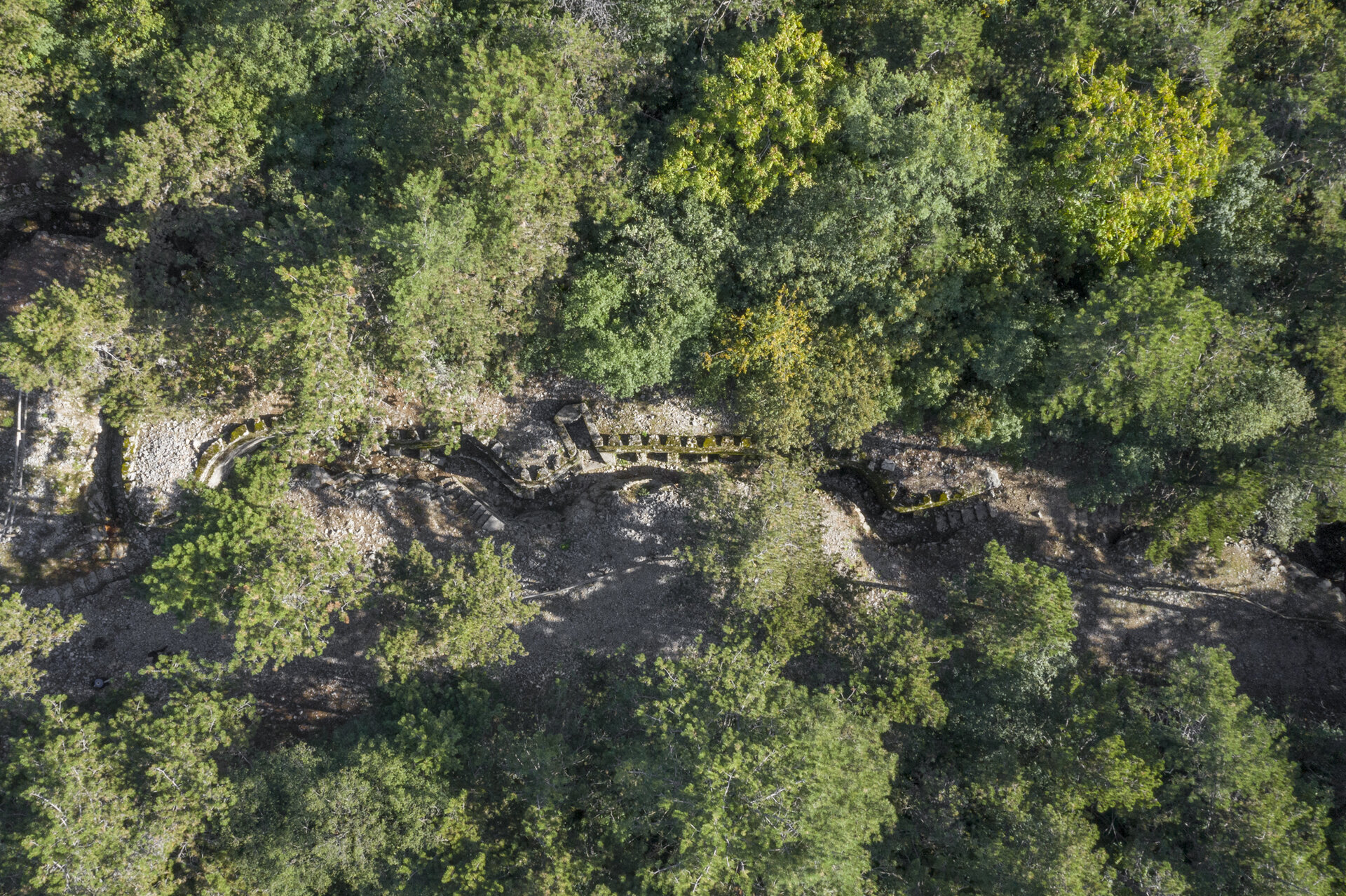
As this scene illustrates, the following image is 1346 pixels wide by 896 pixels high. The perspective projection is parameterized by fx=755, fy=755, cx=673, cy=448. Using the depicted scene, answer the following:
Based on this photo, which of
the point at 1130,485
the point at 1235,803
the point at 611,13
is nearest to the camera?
the point at 1235,803

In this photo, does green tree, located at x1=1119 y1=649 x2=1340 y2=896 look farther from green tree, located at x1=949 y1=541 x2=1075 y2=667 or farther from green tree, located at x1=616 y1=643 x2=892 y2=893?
green tree, located at x1=616 y1=643 x2=892 y2=893

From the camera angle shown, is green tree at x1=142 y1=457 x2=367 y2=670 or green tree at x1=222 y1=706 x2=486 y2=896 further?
green tree at x1=142 y1=457 x2=367 y2=670

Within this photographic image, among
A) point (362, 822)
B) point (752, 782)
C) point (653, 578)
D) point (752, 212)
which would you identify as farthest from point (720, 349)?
point (362, 822)

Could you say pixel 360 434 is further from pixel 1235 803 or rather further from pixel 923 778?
pixel 1235 803

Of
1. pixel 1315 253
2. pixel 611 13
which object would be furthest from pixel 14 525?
pixel 1315 253

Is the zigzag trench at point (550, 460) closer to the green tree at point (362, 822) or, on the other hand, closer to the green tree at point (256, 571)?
the green tree at point (256, 571)

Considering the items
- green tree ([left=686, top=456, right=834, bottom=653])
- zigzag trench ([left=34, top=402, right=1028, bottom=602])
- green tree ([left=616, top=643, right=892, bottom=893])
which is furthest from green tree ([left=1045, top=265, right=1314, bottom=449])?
green tree ([left=616, top=643, right=892, bottom=893])

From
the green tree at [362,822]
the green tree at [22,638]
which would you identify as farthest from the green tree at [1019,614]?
the green tree at [22,638]
